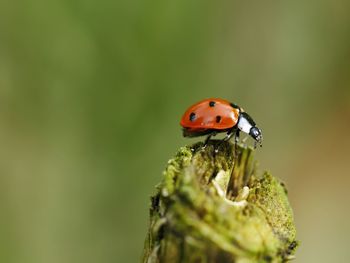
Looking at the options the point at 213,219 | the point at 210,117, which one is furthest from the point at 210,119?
the point at 213,219

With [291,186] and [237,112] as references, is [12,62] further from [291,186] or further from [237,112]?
[291,186]

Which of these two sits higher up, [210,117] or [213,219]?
[210,117]

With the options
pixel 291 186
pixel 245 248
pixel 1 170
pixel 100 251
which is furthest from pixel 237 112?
pixel 291 186

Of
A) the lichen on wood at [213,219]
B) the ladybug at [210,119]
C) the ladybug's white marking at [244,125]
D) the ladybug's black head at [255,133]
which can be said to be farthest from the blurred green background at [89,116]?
the lichen on wood at [213,219]

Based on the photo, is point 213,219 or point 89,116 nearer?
point 213,219

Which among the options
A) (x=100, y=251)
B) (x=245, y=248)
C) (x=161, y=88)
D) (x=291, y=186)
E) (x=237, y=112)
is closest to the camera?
(x=245, y=248)

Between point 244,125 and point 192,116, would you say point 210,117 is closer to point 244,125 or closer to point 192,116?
point 192,116
